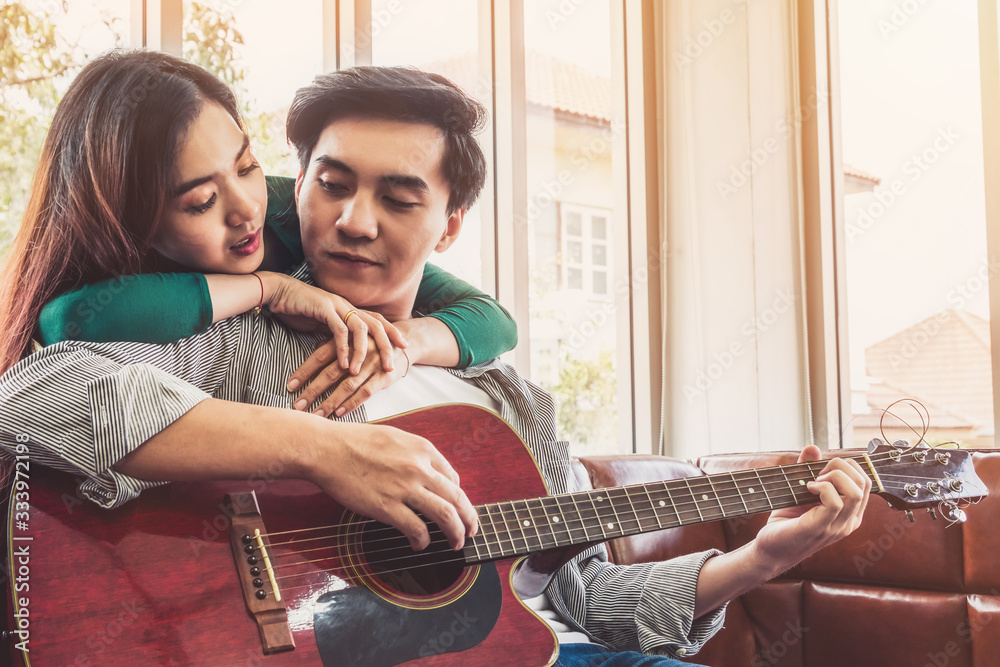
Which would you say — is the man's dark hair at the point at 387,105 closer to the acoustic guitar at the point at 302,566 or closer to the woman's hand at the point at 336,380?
the woman's hand at the point at 336,380

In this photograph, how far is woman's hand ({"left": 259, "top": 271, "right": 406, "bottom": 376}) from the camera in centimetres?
117

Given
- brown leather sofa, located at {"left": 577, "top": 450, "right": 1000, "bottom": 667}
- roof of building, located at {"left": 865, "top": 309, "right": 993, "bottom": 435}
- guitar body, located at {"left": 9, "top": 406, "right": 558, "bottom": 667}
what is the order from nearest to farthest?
guitar body, located at {"left": 9, "top": 406, "right": 558, "bottom": 667} → brown leather sofa, located at {"left": 577, "top": 450, "right": 1000, "bottom": 667} → roof of building, located at {"left": 865, "top": 309, "right": 993, "bottom": 435}

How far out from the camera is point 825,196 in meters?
2.72

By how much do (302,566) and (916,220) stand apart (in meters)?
2.40

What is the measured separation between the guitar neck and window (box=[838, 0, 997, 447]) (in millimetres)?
1346

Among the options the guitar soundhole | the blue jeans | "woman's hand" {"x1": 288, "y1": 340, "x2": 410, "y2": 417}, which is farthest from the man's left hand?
"woman's hand" {"x1": 288, "y1": 340, "x2": 410, "y2": 417}

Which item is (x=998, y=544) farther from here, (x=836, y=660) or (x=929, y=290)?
(x=929, y=290)

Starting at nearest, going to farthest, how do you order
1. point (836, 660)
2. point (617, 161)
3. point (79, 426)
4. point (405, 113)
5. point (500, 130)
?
point (79, 426)
point (405, 113)
point (836, 660)
point (500, 130)
point (617, 161)

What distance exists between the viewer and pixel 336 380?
3.84 ft

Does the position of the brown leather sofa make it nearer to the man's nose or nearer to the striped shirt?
the striped shirt

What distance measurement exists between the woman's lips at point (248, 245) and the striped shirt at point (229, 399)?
0.10m

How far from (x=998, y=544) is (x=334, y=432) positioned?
63.1 inches

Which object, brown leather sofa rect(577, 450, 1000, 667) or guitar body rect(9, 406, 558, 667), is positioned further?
brown leather sofa rect(577, 450, 1000, 667)

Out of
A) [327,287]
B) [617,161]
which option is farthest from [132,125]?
[617,161]
